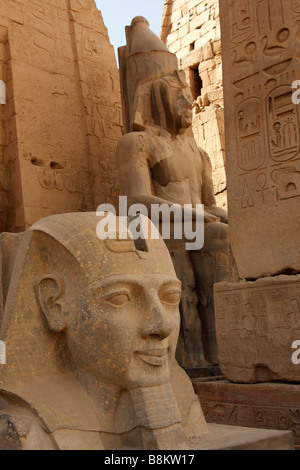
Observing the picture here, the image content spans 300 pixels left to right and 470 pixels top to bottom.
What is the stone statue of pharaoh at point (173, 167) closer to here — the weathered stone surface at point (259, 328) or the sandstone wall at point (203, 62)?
the weathered stone surface at point (259, 328)

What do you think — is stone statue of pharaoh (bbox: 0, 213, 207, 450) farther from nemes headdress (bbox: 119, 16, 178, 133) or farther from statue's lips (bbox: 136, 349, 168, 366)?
nemes headdress (bbox: 119, 16, 178, 133)

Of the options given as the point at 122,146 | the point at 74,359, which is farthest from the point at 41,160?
the point at 74,359

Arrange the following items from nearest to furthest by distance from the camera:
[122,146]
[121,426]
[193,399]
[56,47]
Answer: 1. [121,426]
2. [193,399]
3. [122,146]
4. [56,47]

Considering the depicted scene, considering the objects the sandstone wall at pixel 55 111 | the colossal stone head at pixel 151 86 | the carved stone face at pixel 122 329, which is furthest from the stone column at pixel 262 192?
the sandstone wall at pixel 55 111

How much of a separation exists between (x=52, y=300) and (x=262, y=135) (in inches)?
82.1

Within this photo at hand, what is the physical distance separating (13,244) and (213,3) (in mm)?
9793

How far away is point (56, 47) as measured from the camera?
648 centimetres

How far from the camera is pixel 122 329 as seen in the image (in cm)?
237

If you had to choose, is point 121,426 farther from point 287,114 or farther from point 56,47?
point 56,47

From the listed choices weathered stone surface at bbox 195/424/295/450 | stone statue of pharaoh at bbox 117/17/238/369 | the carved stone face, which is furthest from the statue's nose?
stone statue of pharaoh at bbox 117/17/238/369

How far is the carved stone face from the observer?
237 centimetres

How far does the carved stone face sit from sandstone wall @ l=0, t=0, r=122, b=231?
3.48 m

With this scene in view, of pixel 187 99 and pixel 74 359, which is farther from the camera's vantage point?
pixel 187 99

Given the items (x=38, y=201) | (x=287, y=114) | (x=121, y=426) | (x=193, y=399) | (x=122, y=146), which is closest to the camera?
(x=121, y=426)
